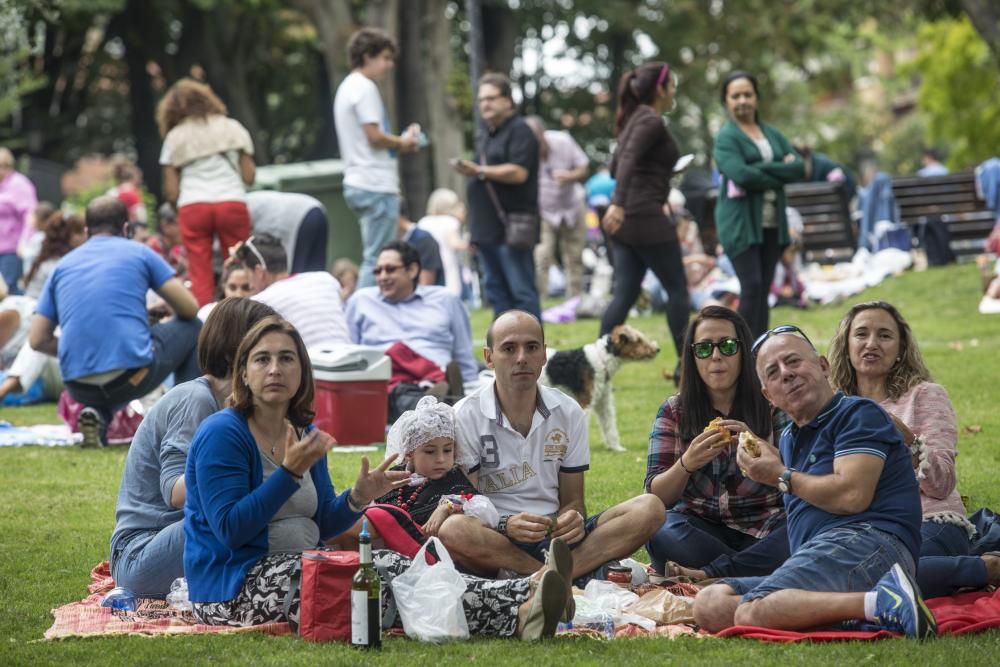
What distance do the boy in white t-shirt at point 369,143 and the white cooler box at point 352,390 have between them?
2.69 meters

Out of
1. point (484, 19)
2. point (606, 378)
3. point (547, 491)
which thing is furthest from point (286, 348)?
point (484, 19)

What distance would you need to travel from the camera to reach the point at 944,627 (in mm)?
5473

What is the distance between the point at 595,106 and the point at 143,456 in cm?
3309

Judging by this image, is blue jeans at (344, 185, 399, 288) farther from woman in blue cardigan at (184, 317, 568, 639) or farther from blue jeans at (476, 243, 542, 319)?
woman in blue cardigan at (184, 317, 568, 639)

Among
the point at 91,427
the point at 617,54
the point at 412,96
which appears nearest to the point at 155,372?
the point at 91,427

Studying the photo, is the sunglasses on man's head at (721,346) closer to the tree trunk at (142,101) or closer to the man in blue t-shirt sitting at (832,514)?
the man in blue t-shirt sitting at (832,514)

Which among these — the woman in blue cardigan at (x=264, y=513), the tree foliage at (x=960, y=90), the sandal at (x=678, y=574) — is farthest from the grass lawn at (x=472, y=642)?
the tree foliage at (x=960, y=90)

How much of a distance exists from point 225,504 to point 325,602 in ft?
1.62

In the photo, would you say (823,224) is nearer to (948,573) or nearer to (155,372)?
(155,372)

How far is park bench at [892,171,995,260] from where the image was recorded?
74.5 feet

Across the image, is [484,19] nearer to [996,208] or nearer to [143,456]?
[996,208]

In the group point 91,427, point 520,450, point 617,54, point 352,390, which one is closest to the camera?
point 520,450

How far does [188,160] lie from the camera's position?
512 inches

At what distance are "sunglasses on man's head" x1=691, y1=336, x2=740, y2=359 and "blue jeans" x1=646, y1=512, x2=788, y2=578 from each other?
28.3 inches
